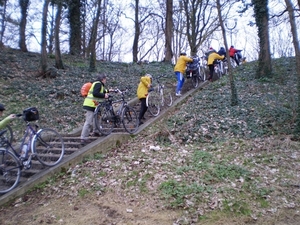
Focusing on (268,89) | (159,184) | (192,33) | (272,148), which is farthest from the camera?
(192,33)

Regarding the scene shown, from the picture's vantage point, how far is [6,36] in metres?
21.6

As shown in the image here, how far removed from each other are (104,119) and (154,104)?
299 cm

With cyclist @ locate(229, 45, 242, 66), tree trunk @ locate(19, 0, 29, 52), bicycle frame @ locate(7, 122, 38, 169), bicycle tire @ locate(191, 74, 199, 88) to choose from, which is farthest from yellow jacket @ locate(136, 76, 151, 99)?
tree trunk @ locate(19, 0, 29, 52)

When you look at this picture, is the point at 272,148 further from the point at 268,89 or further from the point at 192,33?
the point at 192,33

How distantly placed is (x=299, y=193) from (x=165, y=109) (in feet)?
21.6

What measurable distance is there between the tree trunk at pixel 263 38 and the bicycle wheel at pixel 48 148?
397 inches

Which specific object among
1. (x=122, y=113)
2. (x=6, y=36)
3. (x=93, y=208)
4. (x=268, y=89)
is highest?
(x=6, y=36)

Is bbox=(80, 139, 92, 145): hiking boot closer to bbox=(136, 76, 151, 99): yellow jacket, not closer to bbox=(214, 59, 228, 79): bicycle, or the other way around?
bbox=(136, 76, 151, 99): yellow jacket

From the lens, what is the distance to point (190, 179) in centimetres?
583

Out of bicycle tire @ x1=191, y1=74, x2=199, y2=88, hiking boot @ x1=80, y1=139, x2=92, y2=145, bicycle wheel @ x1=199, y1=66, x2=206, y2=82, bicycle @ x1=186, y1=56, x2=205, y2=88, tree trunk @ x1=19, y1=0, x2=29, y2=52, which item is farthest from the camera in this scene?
tree trunk @ x1=19, y1=0, x2=29, y2=52

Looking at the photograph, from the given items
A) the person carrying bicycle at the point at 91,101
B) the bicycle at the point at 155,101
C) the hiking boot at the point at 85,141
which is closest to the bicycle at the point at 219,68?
the bicycle at the point at 155,101

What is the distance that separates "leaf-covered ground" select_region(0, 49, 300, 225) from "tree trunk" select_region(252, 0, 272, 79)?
12.7 ft

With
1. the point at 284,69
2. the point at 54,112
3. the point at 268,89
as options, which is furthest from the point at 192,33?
the point at 54,112

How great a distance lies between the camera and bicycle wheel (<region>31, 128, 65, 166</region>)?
22.1ft
